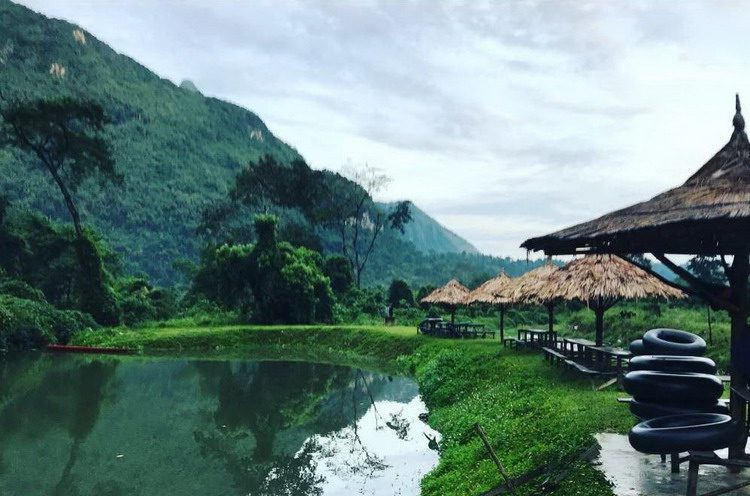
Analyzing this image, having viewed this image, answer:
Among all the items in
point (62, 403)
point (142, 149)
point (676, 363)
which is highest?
point (142, 149)

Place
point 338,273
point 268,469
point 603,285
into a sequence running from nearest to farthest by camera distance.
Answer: point 268,469
point 603,285
point 338,273

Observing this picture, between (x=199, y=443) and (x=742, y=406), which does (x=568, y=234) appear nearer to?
(x=742, y=406)

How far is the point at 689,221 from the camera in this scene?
6.61 meters

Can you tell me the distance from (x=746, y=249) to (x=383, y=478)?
311 inches

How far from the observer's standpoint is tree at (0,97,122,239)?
40125mm

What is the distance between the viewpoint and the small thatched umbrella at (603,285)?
17.6m

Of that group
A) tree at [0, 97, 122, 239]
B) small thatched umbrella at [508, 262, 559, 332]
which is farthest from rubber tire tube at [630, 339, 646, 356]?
tree at [0, 97, 122, 239]

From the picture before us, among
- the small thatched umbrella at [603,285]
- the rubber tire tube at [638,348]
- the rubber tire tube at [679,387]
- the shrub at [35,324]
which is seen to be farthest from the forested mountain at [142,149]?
the rubber tire tube at [679,387]

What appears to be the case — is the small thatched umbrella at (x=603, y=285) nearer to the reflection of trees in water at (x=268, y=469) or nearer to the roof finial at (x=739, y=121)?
the reflection of trees in water at (x=268, y=469)

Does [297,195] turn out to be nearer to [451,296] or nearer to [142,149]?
[451,296]

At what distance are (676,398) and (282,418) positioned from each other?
41.9 feet

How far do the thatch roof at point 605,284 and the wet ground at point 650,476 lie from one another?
944 centimetres

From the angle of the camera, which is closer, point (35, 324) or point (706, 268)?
point (35, 324)

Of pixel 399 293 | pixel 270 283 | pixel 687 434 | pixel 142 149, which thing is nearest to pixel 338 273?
pixel 399 293
